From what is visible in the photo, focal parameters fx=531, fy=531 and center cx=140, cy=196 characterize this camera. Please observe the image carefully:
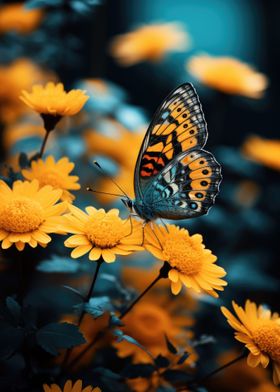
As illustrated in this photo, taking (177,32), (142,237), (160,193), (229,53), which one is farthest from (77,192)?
(229,53)

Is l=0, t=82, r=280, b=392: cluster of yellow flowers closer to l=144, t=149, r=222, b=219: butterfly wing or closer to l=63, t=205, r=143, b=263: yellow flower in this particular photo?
l=63, t=205, r=143, b=263: yellow flower

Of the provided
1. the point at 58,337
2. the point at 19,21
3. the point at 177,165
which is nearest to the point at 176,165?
the point at 177,165

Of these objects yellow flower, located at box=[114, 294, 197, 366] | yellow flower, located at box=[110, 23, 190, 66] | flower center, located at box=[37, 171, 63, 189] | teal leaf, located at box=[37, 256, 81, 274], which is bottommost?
yellow flower, located at box=[114, 294, 197, 366]

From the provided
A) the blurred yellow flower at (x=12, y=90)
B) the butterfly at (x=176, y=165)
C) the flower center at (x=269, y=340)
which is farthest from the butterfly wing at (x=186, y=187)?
the blurred yellow flower at (x=12, y=90)

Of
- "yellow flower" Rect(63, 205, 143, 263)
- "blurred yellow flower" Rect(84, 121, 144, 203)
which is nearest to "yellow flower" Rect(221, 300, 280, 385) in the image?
"yellow flower" Rect(63, 205, 143, 263)

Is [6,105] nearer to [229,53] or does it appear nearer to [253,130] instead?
[253,130]
